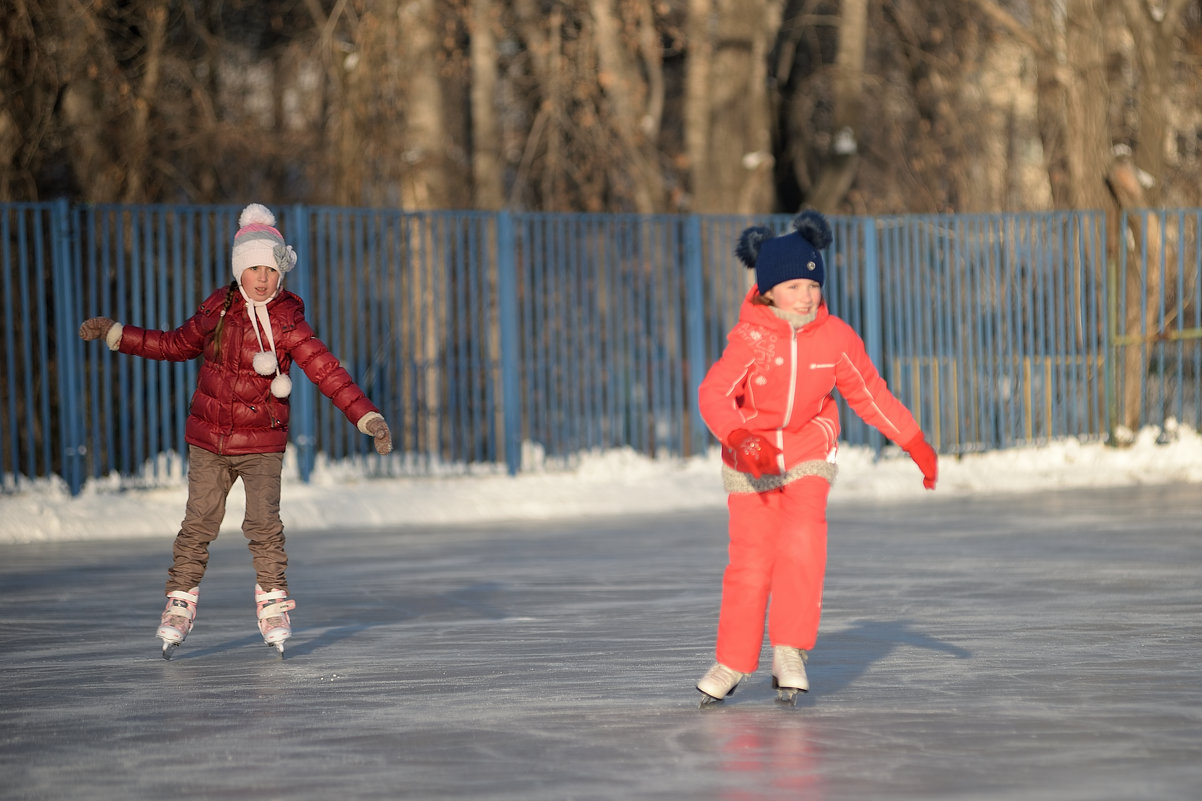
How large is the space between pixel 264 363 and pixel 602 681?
1.89 metres

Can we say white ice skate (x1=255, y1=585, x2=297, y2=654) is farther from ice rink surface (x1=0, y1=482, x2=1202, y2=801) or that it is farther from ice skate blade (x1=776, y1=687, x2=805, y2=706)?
ice skate blade (x1=776, y1=687, x2=805, y2=706)

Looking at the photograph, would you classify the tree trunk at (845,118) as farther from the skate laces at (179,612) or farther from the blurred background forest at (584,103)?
the skate laces at (179,612)

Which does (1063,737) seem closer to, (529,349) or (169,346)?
(169,346)

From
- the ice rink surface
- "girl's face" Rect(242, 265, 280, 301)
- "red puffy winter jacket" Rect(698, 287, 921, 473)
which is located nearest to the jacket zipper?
"red puffy winter jacket" Rect(698, 287, 921, 473)

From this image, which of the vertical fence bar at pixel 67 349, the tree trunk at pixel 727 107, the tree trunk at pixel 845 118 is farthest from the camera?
the tree trunk at pixel 845 118

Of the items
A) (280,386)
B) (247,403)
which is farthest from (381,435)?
(247,403)

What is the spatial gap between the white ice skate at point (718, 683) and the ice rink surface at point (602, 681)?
2.1 inches

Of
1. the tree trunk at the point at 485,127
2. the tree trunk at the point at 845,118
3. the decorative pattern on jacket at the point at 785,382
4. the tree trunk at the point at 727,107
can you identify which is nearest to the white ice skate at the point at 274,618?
the decorative pattern on jacket at the point at 785,382

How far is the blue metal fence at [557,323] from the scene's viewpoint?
15.4m

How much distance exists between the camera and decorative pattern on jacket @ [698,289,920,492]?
5.97m

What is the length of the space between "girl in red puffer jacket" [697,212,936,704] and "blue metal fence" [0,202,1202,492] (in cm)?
985

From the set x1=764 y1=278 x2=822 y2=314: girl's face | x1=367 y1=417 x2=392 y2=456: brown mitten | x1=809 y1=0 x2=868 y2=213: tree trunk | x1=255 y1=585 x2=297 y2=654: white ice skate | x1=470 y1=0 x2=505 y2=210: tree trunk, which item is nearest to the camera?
x1=764 y1=278 x2=822 y2=314: girl's face

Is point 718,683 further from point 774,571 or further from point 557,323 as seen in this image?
point 557,323

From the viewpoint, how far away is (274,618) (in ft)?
24.1
